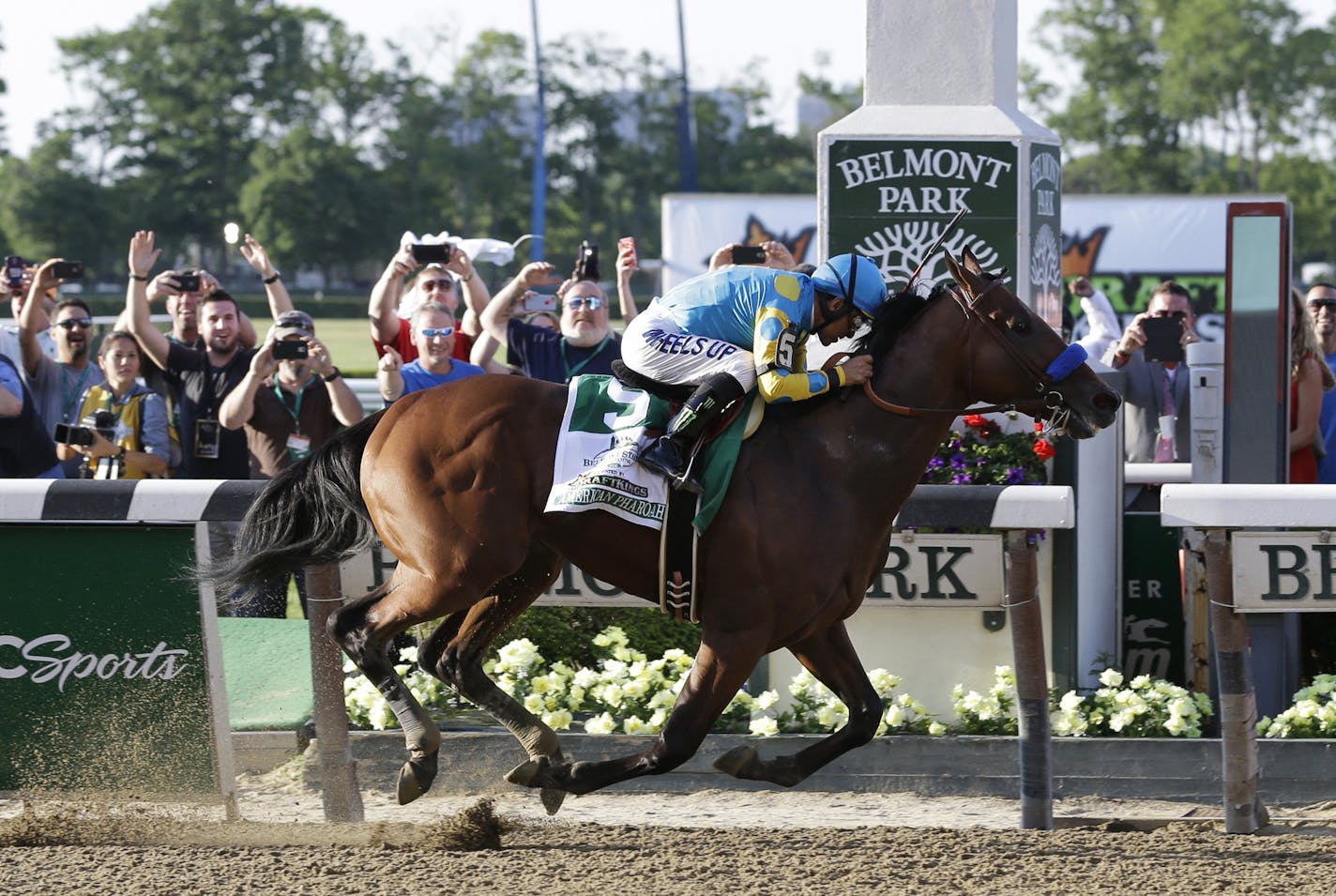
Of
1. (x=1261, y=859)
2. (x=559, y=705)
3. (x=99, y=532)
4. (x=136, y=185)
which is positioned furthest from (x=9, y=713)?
(x=136, y=185)

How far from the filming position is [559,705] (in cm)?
610

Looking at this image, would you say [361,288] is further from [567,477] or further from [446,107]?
[567,477]

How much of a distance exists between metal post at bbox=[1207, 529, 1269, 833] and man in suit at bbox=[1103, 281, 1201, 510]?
2.65 metres

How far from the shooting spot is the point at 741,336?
4.90 metres

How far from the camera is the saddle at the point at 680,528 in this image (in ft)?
16.0

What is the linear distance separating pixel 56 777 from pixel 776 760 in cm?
235

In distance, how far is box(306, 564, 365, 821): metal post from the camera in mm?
5387

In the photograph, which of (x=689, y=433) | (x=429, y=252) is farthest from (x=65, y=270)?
(x=689, y=433)

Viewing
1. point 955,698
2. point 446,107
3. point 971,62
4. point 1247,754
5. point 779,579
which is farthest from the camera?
point 446,107

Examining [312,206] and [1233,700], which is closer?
[1233,700]

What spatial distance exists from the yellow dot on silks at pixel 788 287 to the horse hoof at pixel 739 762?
134 cm

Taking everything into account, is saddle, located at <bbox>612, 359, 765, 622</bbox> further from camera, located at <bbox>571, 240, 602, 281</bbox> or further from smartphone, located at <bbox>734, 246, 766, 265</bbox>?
smartphone, located at <bbox>734, 246, 766, 265</bbox>

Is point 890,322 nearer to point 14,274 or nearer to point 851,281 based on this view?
point 851,281

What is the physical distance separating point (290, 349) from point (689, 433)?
283 cm
